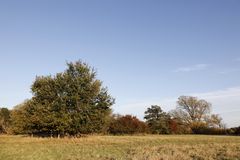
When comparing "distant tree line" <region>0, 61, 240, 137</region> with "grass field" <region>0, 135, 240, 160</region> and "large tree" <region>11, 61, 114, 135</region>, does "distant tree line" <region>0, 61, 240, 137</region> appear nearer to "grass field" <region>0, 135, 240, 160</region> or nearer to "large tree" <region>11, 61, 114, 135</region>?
"large tree" <region>11, 61, 114, 135</region>

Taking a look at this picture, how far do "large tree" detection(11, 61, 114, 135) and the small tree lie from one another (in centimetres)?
3950

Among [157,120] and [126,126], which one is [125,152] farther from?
[157,120]

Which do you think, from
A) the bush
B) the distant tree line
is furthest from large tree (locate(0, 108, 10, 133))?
the distant tree line

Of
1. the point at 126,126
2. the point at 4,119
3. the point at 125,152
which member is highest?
the point at 4,119

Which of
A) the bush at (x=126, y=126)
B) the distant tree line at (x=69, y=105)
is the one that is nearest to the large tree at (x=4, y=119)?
the bush at (x=126, y=126)

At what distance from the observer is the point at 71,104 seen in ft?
165

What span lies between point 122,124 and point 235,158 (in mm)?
62961

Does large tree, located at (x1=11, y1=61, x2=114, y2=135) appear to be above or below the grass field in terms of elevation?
above

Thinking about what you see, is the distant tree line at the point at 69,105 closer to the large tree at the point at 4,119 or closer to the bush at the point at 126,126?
the bush at the point at 126,126

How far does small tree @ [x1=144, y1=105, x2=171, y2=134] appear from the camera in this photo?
88.5 metres

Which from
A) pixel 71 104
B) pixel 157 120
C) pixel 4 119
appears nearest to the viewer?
pixel 71 104

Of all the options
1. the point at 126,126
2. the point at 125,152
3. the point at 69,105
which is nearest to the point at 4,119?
the point at 126,126

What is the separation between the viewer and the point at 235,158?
60.3 ft

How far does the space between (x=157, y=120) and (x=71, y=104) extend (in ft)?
146
